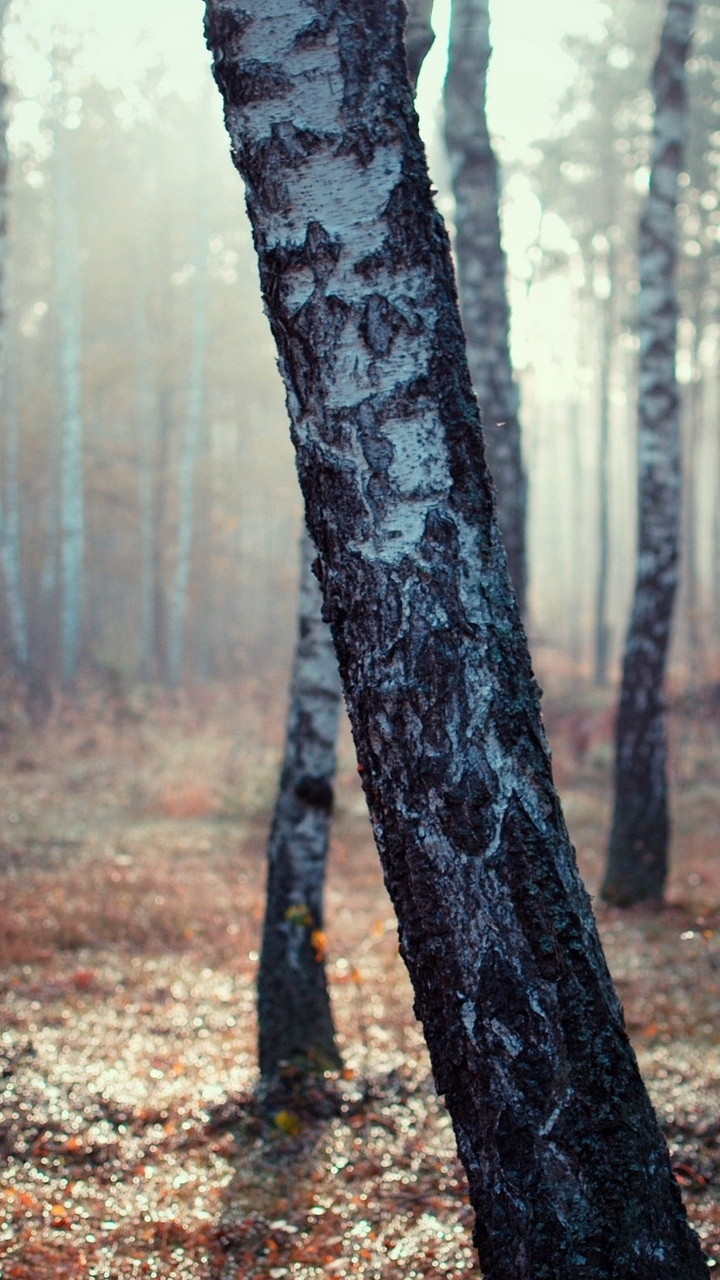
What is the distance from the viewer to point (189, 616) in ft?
104

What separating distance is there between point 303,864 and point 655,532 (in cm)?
441

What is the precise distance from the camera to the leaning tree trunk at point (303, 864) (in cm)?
475

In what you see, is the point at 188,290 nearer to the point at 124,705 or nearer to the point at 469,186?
the point at 124,705

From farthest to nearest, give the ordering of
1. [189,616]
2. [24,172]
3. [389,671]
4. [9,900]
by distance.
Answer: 1. [189,616]
2. [24,172]
3. [9,900]
4. [389,671]

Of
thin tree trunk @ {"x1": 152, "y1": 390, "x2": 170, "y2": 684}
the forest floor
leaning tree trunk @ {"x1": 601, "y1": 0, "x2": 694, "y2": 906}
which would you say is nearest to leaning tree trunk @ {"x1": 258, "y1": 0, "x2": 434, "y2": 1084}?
the forest floor

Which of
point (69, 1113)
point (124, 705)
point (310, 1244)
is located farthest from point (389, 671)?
point (124, 705)

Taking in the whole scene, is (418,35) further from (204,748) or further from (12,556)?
(12,556)

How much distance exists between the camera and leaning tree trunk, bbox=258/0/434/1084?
475 centimetres

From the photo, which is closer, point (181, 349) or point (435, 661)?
point (435, 661)

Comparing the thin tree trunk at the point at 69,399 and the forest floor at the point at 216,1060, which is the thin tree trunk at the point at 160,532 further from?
the forest floor at the point at 216,1060

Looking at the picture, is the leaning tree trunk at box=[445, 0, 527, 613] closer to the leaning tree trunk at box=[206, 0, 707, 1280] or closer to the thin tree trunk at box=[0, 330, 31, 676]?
the leaning tree trunk at box=[206, 0, 707, 1280]

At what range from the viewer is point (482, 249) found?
689cm

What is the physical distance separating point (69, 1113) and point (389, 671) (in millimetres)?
3057

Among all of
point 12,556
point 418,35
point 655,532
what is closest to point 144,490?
point 12,556
